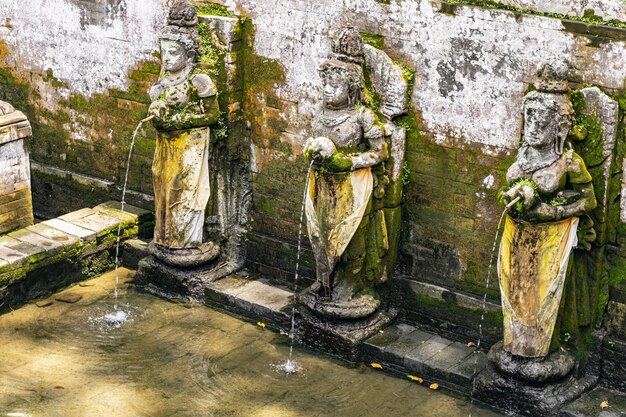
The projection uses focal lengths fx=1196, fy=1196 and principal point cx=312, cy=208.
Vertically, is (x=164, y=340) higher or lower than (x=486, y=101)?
lower

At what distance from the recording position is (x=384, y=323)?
440 inches

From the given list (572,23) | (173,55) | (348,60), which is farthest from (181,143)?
(572,23)

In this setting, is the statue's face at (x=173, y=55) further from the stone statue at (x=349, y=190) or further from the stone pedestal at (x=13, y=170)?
the stone pedestal at (x=13, y=170)

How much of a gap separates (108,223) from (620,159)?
18.6 ft

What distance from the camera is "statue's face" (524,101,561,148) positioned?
30.9ft

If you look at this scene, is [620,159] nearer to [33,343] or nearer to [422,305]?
[422,305]

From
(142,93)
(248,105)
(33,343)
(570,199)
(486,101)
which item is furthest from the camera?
(142,93)

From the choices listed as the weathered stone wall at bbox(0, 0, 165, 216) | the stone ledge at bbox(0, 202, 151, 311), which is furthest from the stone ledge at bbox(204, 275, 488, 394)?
the weathered stone wall at bbox(0, 0, 165, 216)

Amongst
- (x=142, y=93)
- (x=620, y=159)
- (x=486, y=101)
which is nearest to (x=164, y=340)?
(x=142, y=93)

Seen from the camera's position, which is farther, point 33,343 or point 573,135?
point 33,343

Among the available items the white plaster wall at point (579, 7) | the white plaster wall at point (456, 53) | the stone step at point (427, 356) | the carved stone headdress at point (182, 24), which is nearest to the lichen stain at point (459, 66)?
the white plaster wall at point (456, 53)

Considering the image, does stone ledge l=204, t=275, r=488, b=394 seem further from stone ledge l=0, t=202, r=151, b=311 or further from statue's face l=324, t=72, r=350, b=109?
statue's face l=324, t=72, r=350, b=109

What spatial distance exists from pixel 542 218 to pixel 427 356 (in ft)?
6.19

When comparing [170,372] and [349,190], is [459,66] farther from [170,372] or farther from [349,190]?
[170,372]
